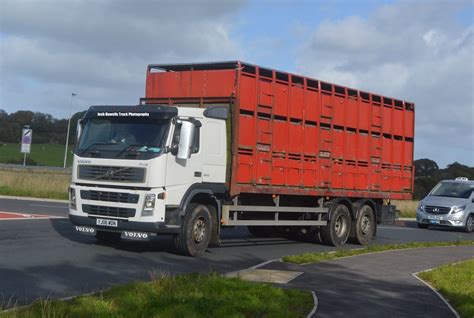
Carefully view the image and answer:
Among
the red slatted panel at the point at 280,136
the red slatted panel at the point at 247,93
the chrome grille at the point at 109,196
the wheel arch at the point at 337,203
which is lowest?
the chrome grille at the point at 109,196

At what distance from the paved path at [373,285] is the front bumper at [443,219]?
40.8 ft

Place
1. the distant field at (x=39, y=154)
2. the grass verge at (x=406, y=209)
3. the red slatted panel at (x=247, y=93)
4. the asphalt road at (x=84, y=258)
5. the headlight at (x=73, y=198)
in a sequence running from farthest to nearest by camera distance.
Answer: the distant field at (x=39, y=154) < the grass verge at (x=406, y=209) < the red slatted panel at (x=247, y=93) < the headlight at (x=73, y=198) < the asphalt road at (x=84, y=258)

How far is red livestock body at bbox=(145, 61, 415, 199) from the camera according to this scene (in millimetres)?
14117

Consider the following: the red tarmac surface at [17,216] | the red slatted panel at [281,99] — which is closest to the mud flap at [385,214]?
the red slatted panel at [281,99]

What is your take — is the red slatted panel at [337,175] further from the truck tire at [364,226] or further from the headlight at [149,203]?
the headlight at [149,203]

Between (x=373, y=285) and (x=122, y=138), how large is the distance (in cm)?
547

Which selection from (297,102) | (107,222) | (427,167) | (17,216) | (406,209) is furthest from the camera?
(427,167)

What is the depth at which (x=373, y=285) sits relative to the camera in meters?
10.2

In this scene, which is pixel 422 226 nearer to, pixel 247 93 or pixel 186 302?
pixel 247 93

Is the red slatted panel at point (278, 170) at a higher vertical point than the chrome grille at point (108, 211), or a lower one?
higher

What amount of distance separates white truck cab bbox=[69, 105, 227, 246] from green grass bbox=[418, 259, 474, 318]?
455 cm

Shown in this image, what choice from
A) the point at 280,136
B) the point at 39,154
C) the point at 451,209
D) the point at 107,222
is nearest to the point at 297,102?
the point at 280,136

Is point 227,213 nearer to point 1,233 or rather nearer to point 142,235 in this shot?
point 142,235

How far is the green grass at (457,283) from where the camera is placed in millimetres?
8769
